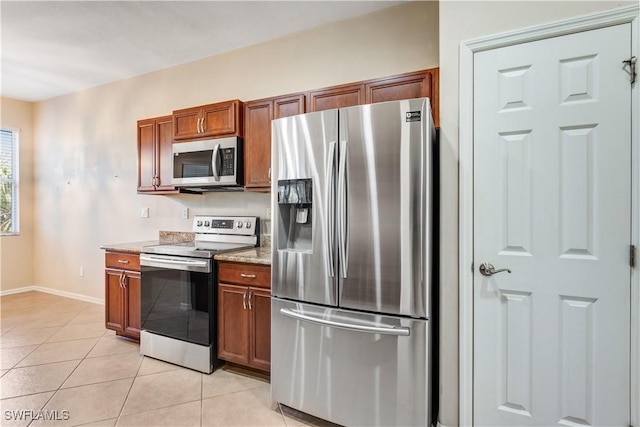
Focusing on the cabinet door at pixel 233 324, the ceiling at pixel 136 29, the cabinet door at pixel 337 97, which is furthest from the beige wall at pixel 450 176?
the cabinet door at pixel 233 324

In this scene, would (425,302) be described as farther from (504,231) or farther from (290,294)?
(290,294)

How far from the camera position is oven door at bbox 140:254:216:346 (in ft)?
8.07

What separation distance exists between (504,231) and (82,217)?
5.13m

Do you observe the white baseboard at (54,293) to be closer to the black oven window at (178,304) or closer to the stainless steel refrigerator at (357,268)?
the black oven window at (178,304)

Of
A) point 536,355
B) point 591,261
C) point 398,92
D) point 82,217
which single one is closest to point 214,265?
point 398,92

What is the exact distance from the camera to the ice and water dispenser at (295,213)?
1936mm

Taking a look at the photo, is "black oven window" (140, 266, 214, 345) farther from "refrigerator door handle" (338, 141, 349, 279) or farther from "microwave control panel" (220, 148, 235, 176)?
"refrigerator door handle" (338, 141, 349, 279)

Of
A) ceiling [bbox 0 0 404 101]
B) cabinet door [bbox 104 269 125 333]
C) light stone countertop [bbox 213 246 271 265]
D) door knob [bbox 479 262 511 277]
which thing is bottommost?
cabinet door [bbox 104 269 125 333]

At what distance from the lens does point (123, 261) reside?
3.02 metres

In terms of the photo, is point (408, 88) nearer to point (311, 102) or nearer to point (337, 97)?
point (337, 97)

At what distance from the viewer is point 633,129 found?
1427mm

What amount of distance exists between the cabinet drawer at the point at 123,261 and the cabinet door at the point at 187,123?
4.04 ft

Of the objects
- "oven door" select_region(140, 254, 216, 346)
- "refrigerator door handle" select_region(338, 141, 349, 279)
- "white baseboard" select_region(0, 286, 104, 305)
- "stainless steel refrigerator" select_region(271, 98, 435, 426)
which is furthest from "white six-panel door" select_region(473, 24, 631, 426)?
"white baseboard" select_region(0, 286, 104, 305)

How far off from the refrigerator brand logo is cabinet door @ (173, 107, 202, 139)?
2.10 meters
